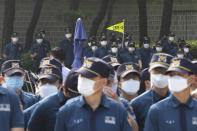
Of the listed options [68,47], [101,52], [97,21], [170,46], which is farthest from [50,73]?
[97,21]

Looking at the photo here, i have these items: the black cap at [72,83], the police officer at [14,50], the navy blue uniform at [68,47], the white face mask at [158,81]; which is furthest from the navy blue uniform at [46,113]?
the navy blue uniform at [68,47]

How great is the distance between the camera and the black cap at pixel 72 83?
5941mm

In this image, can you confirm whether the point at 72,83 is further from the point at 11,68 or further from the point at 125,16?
the point at 125,16

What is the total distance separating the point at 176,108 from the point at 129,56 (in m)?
14.1

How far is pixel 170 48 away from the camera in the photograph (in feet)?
68.1

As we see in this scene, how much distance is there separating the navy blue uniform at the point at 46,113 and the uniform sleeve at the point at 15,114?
765mm

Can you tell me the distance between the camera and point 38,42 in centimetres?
1934

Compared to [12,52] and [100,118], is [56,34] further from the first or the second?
[100,118]

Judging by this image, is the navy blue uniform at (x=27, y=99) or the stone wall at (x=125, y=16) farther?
the stone wall at (x=125, y=16)

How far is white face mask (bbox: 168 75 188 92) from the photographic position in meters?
5.21

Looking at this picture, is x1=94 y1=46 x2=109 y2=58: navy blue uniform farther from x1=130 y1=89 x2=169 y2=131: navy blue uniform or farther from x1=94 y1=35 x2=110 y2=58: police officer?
x1=130 y1=89 x2=169 y2=131: navy blue uniform

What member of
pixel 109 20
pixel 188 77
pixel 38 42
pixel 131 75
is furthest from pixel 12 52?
pixel 188 77

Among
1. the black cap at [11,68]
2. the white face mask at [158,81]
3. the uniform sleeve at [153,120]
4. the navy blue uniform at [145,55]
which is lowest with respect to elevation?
the navy blue uniform at [145,55]

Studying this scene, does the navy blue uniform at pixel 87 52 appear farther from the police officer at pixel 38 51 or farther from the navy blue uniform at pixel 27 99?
the navy blue uniform at pixel 27 99
